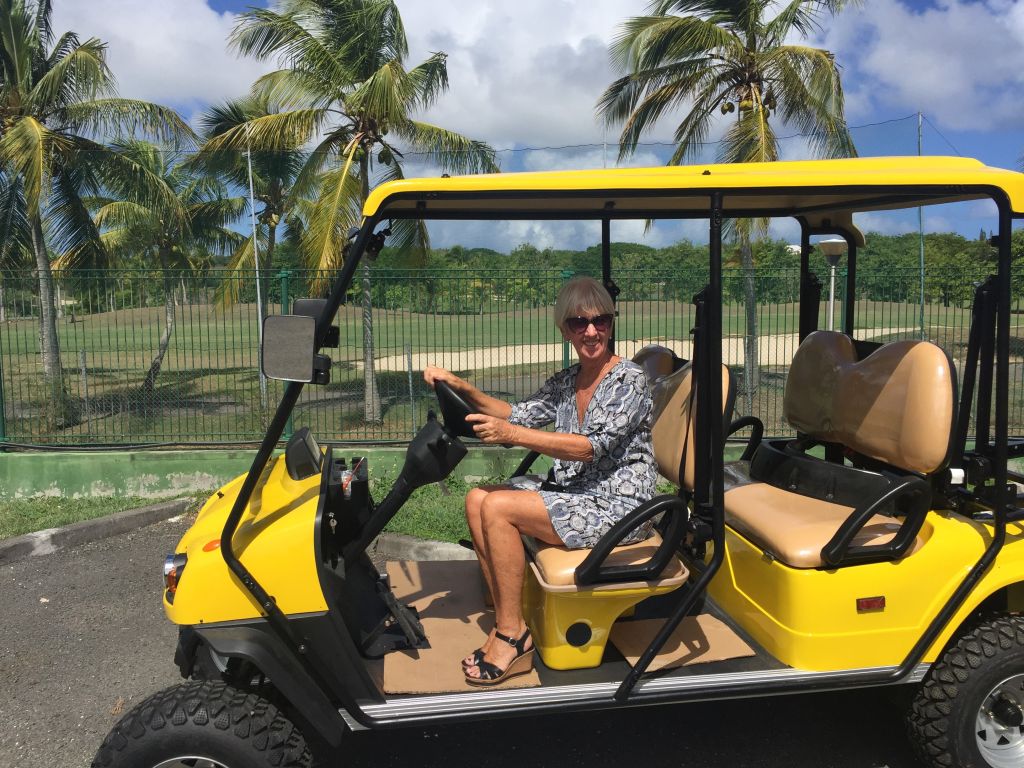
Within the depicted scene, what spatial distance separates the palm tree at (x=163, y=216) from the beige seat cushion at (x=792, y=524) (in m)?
10.5

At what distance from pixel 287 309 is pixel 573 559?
18.3 feet

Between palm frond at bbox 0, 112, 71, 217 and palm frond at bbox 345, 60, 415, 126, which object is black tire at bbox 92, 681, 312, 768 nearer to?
palm frond at bbox 345, 60, 415, 126

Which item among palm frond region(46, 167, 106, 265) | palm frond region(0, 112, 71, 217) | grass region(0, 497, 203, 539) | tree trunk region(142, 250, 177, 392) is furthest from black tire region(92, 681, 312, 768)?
palm frond region(46, 167, 106, 265)

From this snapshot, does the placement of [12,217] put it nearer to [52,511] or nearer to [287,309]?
[287,309]

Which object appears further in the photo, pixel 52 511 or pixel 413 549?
pixel 52 511

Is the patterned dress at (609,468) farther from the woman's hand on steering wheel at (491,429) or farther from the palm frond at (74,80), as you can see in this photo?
the palm frond at (74,80)

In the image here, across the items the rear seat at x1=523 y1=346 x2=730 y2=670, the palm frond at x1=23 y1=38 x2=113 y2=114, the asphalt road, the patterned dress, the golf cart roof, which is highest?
the palm frond at x1=23 y1=38 x2=113 y2=114

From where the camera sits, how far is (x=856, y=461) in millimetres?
3604

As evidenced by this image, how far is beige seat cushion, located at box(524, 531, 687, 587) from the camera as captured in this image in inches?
107

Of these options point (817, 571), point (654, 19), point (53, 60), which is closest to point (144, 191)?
Answer: point (53, 60)

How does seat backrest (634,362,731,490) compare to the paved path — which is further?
the paved path

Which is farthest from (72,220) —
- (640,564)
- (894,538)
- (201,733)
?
(894,538)

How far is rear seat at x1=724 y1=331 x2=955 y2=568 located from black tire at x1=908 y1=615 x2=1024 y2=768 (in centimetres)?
41

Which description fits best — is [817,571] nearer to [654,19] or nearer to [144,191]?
[654,19]
